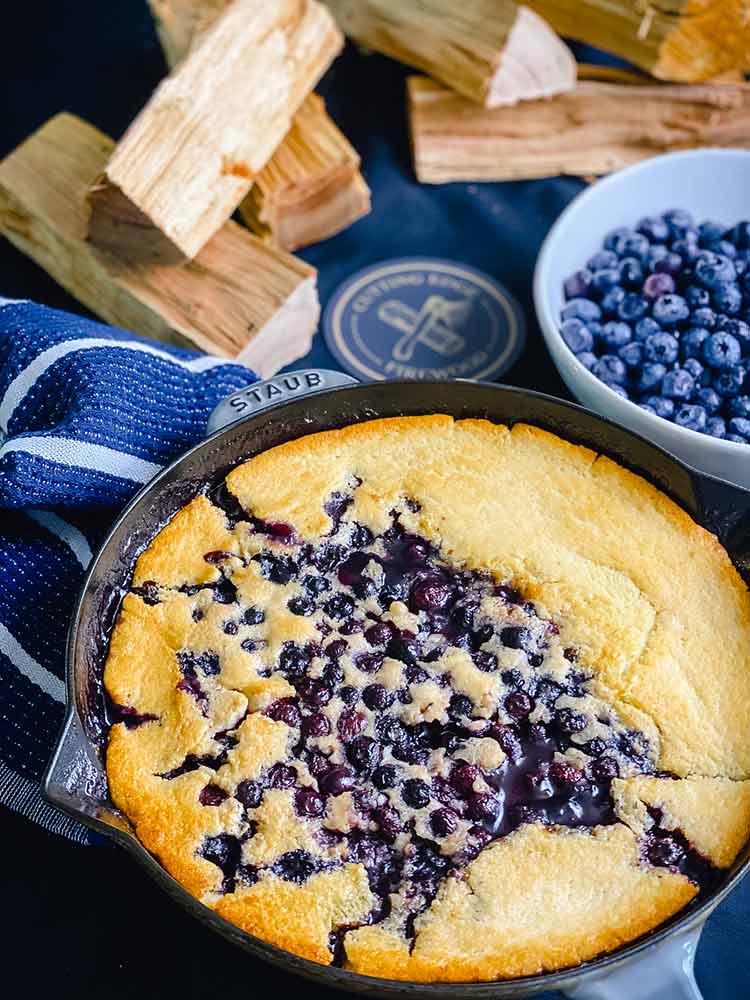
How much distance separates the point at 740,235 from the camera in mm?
2283

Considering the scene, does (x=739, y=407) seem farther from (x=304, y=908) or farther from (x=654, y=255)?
(x=304, y=908)

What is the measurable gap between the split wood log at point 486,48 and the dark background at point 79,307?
0.21 m

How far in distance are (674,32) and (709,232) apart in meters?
0.56

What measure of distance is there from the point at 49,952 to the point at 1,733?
0.33 meters

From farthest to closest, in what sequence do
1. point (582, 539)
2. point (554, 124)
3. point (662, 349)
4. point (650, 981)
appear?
point (554, 124), point (662, 349), point (582, 539), point (650, 981)

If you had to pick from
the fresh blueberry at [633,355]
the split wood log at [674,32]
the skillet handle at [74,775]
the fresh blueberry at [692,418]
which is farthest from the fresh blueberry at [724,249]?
the skillet handle at [74,775]

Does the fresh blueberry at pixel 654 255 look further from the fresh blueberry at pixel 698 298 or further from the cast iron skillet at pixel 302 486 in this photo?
the cast iron skillet at pixel 302 486

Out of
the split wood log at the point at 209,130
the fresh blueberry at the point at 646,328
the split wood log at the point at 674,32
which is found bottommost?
the fresh blueberry at the point at 646,328

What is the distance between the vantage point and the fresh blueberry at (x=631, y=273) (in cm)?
227

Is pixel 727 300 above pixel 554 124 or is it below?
below

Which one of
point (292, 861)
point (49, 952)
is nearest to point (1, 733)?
point (49, 952)

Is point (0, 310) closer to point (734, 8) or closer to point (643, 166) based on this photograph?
point (643, 166)

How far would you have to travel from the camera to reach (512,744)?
4.92 ft

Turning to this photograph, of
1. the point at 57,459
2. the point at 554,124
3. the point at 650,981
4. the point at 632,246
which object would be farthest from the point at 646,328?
the point at 650,981
